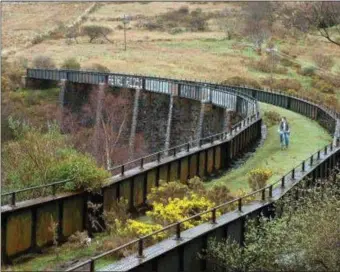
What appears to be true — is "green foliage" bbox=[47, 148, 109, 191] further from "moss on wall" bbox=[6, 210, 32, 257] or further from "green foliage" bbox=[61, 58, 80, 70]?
"green foliage" bbox=[61, 58, 80, 70]

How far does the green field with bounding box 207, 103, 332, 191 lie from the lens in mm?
26172

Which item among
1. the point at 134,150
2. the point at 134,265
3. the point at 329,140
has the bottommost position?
the point at 134,150

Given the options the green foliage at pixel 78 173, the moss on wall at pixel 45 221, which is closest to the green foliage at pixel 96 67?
the green foliage at pixel 78 173

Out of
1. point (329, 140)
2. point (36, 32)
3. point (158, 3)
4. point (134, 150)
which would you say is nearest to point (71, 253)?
point (329, 140)

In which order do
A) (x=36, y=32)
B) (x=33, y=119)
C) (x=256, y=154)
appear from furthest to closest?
1. (x=36, y=32)
2. (x=33, y=119)
3. (x=256, y=154)

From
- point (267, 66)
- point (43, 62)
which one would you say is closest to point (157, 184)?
point (267, 66)

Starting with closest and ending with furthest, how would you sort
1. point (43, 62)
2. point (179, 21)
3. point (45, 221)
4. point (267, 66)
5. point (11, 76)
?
point (45, 221) → point (11, 76) → point (267, 66) → point (43, 62) → point (179, 21)

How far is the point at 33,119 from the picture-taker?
203 ft

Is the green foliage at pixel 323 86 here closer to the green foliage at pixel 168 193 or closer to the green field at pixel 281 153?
the green field at pixel 281 153

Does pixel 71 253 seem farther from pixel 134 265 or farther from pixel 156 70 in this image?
pixel 156 70

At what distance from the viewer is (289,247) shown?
625 inches

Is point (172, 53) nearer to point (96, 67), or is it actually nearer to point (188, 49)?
point (188, 49)

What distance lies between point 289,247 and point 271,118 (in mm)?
27629

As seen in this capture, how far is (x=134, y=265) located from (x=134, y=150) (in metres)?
38.7
